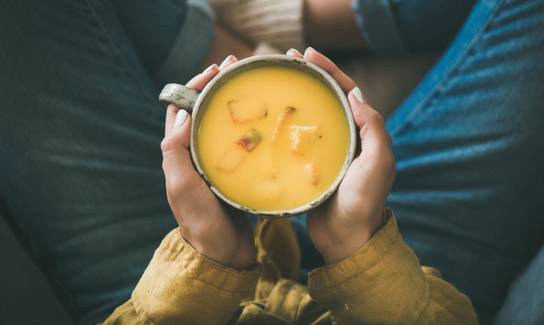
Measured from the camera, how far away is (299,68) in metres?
0.67

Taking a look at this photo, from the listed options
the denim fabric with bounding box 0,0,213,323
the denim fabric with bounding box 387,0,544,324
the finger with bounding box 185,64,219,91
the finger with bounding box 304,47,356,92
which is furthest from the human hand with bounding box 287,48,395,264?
the denim fabric with bounding box 0,0,213,323

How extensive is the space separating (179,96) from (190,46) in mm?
460

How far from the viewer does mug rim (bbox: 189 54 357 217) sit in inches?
24.5

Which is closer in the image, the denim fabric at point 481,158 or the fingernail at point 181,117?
the fingernail at point 181,117

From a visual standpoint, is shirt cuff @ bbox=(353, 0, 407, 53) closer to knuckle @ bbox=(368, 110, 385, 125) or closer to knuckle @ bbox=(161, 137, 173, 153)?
knuckle @ bbox=(368, 110, 385, 125)

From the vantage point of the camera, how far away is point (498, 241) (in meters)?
0.91

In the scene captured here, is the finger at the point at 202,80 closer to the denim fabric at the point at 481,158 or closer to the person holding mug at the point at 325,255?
the person holding mug at the point at 325,255

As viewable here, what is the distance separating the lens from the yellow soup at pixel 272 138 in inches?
25.7

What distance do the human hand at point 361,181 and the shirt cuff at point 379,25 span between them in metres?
0.43

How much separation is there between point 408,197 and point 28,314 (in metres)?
0.67

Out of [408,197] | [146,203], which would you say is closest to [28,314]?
[146,203]

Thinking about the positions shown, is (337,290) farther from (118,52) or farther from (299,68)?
(118,52)

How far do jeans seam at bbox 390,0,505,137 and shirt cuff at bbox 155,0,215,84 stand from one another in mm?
436

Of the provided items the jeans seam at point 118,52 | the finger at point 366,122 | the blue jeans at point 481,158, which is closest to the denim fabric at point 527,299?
the blue jeans at point 481,158
